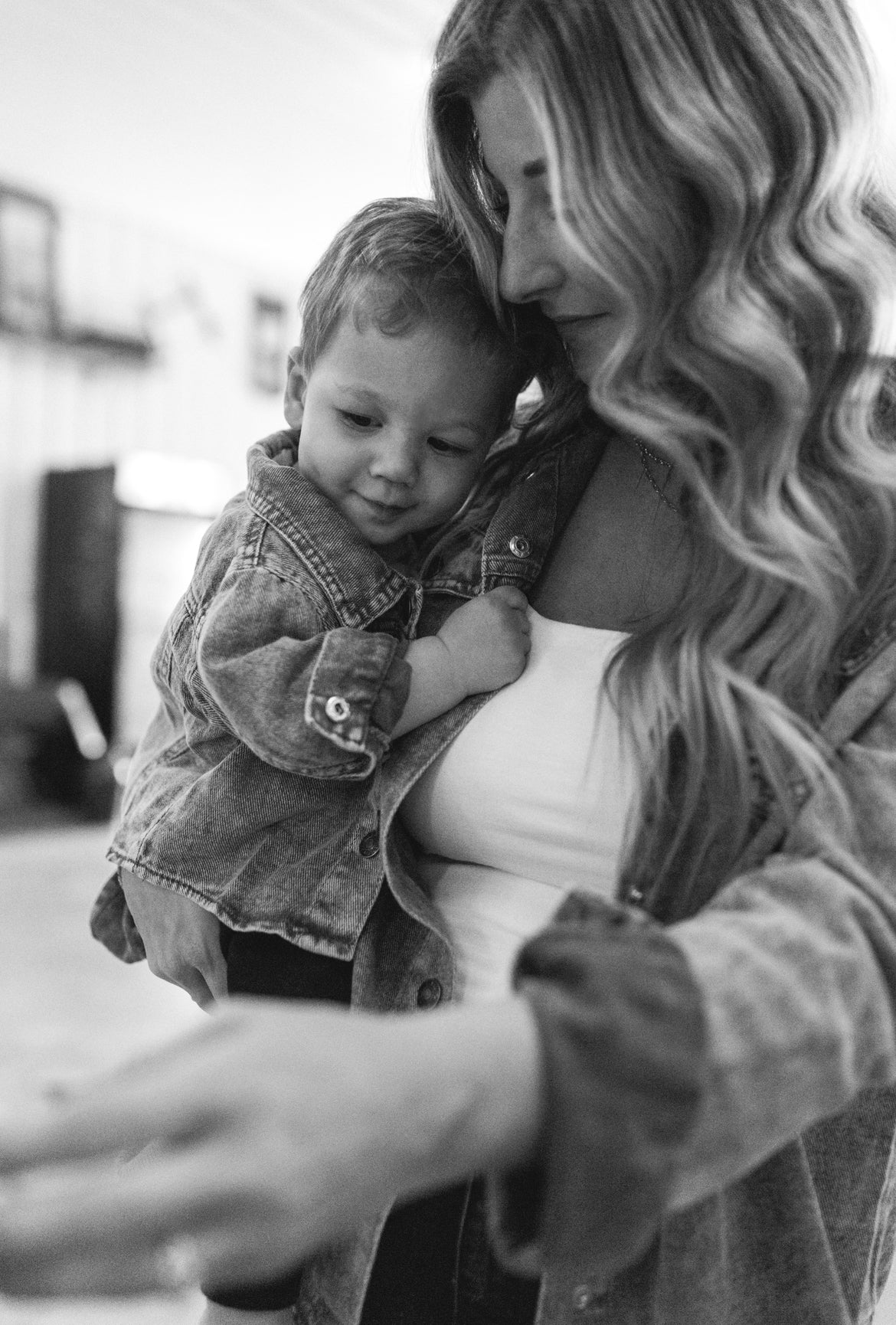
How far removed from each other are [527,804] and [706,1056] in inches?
14.8

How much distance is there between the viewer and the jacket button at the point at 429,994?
954 mm

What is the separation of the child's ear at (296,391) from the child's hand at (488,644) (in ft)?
1.30

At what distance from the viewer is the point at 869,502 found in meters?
0.83

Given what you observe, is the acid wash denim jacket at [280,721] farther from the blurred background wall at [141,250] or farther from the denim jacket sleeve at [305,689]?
the blurred background wall at [141,250]

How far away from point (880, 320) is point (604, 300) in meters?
0.22

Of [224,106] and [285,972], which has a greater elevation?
[224,106]

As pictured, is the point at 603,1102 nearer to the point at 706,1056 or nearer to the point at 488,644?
the point at 706,1056

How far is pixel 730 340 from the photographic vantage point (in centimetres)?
83

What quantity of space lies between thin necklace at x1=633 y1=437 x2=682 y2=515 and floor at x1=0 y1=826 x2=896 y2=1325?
1.64m

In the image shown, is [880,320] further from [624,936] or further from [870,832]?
[624,936]

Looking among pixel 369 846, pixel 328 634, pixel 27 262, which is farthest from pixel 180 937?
pixel 27 262

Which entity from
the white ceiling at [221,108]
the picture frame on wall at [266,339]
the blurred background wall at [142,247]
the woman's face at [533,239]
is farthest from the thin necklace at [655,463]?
the picture frame on wall at [266,339]

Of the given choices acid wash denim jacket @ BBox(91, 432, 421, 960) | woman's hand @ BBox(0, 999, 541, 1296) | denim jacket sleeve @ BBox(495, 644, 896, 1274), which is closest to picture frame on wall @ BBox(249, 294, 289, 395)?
acid wash denim jacket @ BBox(91, 432, 421, 960)

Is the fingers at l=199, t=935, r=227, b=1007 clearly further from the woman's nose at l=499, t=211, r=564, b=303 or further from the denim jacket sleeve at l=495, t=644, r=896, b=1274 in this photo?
the woman's nose at l=499, t=211, r=564, b=303
